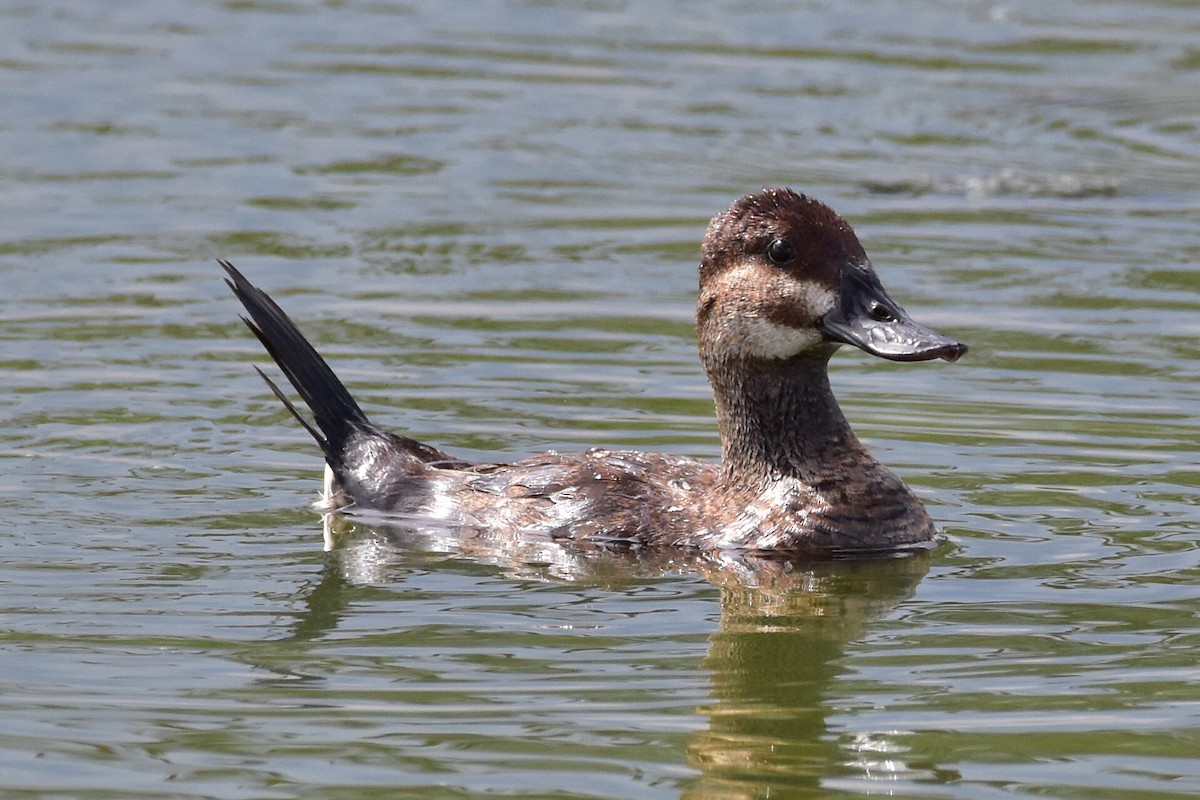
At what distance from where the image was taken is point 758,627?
6.96 m

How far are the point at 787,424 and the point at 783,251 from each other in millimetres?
616

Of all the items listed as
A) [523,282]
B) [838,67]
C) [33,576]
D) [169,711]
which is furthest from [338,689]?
[838,67]

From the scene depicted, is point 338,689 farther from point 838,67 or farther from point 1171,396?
point 838,67

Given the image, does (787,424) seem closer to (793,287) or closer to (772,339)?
(772,339)

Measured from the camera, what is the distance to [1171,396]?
9383mm

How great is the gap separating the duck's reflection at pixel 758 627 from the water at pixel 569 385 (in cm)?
2

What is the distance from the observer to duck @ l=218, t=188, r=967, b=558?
297 inches

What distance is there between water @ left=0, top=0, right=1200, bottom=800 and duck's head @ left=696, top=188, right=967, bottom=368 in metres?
0.77

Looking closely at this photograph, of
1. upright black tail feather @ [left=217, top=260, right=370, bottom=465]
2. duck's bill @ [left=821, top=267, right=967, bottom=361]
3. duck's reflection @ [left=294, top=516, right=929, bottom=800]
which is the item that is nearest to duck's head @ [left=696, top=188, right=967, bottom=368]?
duck's bill @ [left=821, top=267, right=967, bottom=361]

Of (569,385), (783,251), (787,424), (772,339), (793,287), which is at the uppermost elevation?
(783,251)

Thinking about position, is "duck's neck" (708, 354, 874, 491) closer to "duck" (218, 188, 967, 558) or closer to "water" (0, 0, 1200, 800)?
"duck" (218, 188, 967, 558)

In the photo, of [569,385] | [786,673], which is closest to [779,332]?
[786,673]

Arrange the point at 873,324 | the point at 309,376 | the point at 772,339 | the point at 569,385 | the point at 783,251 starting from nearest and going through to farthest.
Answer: the point at 873,324 → the point at 783,251 → the point at 772,339 → the point at 309,376 → the point at 569,385

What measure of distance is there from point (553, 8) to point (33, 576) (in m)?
12.1
